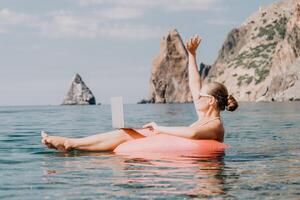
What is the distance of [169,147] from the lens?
39.3 feet

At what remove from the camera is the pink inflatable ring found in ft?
38.4

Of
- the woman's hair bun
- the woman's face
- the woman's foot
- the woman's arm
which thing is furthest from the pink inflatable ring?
the woman's foot

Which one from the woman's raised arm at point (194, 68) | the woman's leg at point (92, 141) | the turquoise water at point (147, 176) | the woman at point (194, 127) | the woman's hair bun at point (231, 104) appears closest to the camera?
the turquoise water at point (147, 176)

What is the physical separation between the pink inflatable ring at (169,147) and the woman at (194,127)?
16 centimetres

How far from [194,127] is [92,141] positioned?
2.37 meters

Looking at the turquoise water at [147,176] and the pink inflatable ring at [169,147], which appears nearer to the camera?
the turquoise water at [147,176]

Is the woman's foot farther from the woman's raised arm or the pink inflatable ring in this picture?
the woman's raised arm

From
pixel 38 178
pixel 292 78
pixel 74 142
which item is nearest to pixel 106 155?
pixel 74 142

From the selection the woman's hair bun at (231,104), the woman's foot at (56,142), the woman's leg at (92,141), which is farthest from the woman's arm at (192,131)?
the woman's foot at (56,142)

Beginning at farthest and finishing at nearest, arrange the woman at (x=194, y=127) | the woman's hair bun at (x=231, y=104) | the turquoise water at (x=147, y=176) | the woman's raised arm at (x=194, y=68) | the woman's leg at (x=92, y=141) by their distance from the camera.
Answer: the woman's leg at (x=92, y=141)
the woman's raised arm at (x=194, y=68)
the woman at (x=194, y=127)
the woman's hair bun at (x=231, y=104)
the turquoise water at (x=147, y=176)

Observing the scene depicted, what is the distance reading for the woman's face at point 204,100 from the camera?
11.5 m

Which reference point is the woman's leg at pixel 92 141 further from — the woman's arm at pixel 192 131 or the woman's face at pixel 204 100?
the woman's face at pixel 204 100

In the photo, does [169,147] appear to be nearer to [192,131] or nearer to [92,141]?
[192,131]

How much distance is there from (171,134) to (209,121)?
91 centimetres
